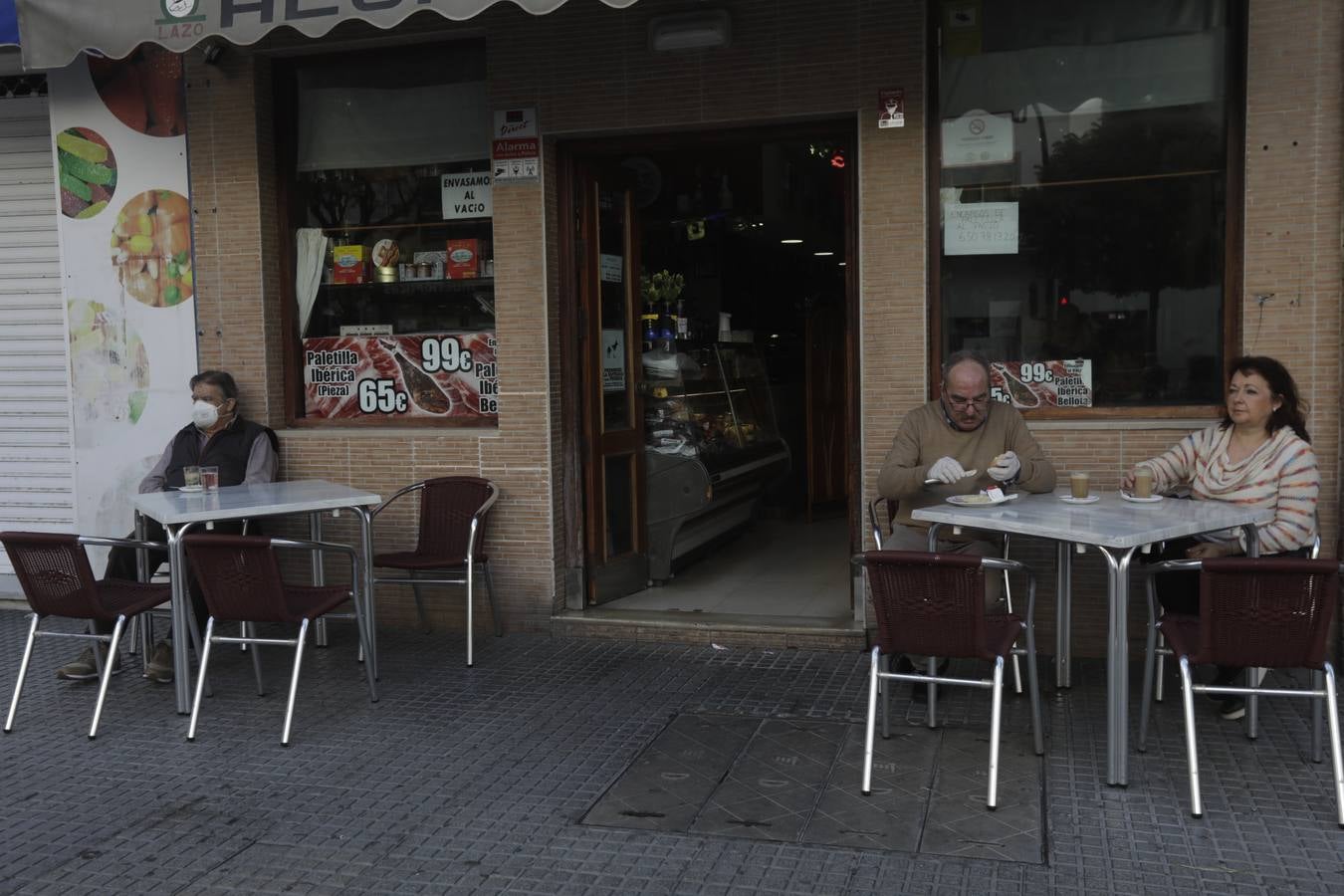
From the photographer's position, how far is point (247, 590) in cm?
505

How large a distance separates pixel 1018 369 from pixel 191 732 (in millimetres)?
4317

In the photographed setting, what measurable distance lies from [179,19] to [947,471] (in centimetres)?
426

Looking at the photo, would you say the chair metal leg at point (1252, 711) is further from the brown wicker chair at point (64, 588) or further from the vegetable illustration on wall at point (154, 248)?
the vegetable illustration on wall at point (154, 248)

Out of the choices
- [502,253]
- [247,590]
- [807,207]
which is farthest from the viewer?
[807,207]

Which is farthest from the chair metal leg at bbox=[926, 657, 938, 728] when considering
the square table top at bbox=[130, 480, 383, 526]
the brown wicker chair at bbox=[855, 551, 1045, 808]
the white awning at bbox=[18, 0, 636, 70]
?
the white awning at bbox=[18, 0, 636, 70]

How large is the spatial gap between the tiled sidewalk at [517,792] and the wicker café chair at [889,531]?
8.5 inches

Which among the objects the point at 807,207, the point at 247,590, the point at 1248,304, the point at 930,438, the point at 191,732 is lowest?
the point at 191,732

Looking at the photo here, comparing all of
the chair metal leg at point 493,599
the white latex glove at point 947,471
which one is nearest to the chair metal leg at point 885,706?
the white latex glove at point 947,471

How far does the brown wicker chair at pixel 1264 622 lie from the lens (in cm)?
387

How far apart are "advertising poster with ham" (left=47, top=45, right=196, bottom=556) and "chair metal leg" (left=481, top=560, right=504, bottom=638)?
6.38 feet

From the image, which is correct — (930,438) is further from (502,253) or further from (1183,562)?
(502,253)

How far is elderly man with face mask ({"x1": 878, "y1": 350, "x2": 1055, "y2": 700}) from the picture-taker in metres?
5.28

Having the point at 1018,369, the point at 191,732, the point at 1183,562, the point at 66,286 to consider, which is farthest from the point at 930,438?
the point at 66,286

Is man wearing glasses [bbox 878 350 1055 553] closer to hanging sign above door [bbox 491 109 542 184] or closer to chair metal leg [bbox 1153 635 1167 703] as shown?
chair metal leg [bbox 1153 635 1167 703]
